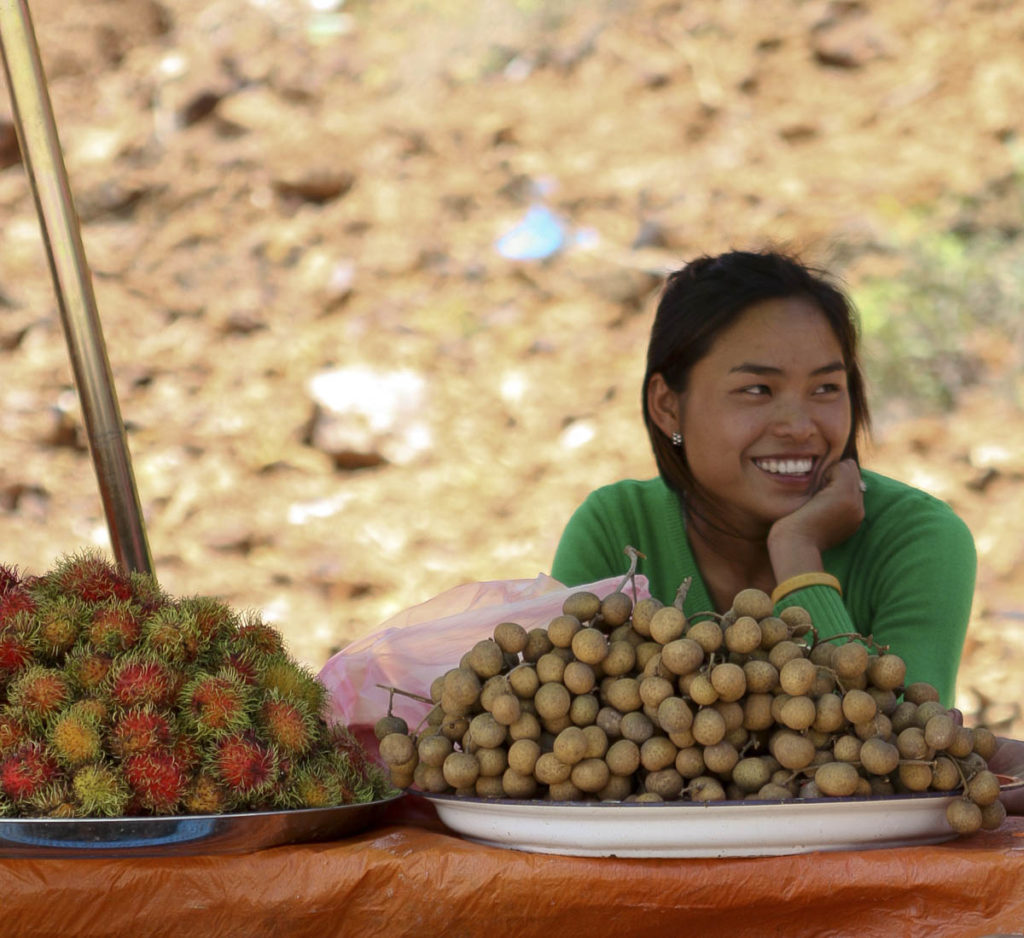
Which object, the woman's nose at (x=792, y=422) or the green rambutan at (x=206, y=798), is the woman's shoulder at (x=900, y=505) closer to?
the woman's nose at (x=792, y=422)

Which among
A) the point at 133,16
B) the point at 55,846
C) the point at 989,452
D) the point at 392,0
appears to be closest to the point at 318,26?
the point at 392,0

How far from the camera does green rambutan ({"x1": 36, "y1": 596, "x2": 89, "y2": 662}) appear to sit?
1.20m

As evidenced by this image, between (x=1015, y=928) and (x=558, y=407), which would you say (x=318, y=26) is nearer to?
(x=558, y=407)

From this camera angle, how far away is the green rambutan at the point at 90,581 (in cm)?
126

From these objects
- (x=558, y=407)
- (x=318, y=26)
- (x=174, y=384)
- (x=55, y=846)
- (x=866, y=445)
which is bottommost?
(x=55, y=846)

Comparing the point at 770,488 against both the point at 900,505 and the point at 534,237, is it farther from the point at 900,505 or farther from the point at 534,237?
the point at 534,237

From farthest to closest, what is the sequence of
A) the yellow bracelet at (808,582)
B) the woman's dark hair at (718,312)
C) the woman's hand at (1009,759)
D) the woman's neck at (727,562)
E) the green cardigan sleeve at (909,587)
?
1. the woman's neck at (727,562)
2. the woman's dark hair at (718,312)
3. the green cardigan sleeve at (909,587)
4. the yellow bracelet at (808,582)
5. the woman's hand at (1009,759)

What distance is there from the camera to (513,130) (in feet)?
23.0

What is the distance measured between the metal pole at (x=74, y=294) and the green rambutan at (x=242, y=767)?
2.08ft

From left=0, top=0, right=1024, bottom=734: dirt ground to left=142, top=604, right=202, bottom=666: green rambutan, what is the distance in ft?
16.9

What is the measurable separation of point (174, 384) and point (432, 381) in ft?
5.01

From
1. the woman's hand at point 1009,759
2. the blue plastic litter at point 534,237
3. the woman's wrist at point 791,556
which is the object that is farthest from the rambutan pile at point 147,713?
the blue plastic litter at point 534,237

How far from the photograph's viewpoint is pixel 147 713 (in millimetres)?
1111

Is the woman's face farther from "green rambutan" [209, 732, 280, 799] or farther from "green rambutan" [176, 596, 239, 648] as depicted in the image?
"green rambutan" [209, 732, 280, 799]
